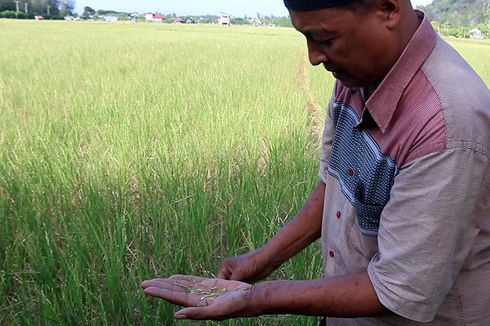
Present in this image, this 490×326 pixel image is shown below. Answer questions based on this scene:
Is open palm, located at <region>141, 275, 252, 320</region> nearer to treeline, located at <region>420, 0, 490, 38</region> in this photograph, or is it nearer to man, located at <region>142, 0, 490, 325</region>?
man, located at <region>142, 0, 490, 325</region>

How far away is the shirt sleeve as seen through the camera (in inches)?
28.6

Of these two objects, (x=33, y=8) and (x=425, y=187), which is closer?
(x=425, y=187)

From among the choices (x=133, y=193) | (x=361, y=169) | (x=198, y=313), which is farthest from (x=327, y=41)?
(x=133, y=193)

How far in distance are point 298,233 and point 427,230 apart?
0.51 m

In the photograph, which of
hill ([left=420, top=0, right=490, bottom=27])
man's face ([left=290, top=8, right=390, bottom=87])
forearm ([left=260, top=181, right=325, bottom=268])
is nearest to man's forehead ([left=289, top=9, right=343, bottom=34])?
man's face ([left=290, top=8, right=390, bottom=87])

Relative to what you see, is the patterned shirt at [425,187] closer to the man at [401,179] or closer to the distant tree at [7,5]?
the man at [401,179]

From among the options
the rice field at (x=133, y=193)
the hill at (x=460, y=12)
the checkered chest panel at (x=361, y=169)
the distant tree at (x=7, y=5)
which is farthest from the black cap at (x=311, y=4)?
the hill at (x=460, y=12)

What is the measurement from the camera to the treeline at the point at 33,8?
155ft

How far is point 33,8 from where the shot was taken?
60625 mm

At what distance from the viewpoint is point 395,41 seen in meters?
0.80

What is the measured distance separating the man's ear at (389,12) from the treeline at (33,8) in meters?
48.9

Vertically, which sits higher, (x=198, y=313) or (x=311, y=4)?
(x=311, y=4)

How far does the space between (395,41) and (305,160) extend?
235 cm

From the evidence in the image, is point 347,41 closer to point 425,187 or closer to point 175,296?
point 425,187
